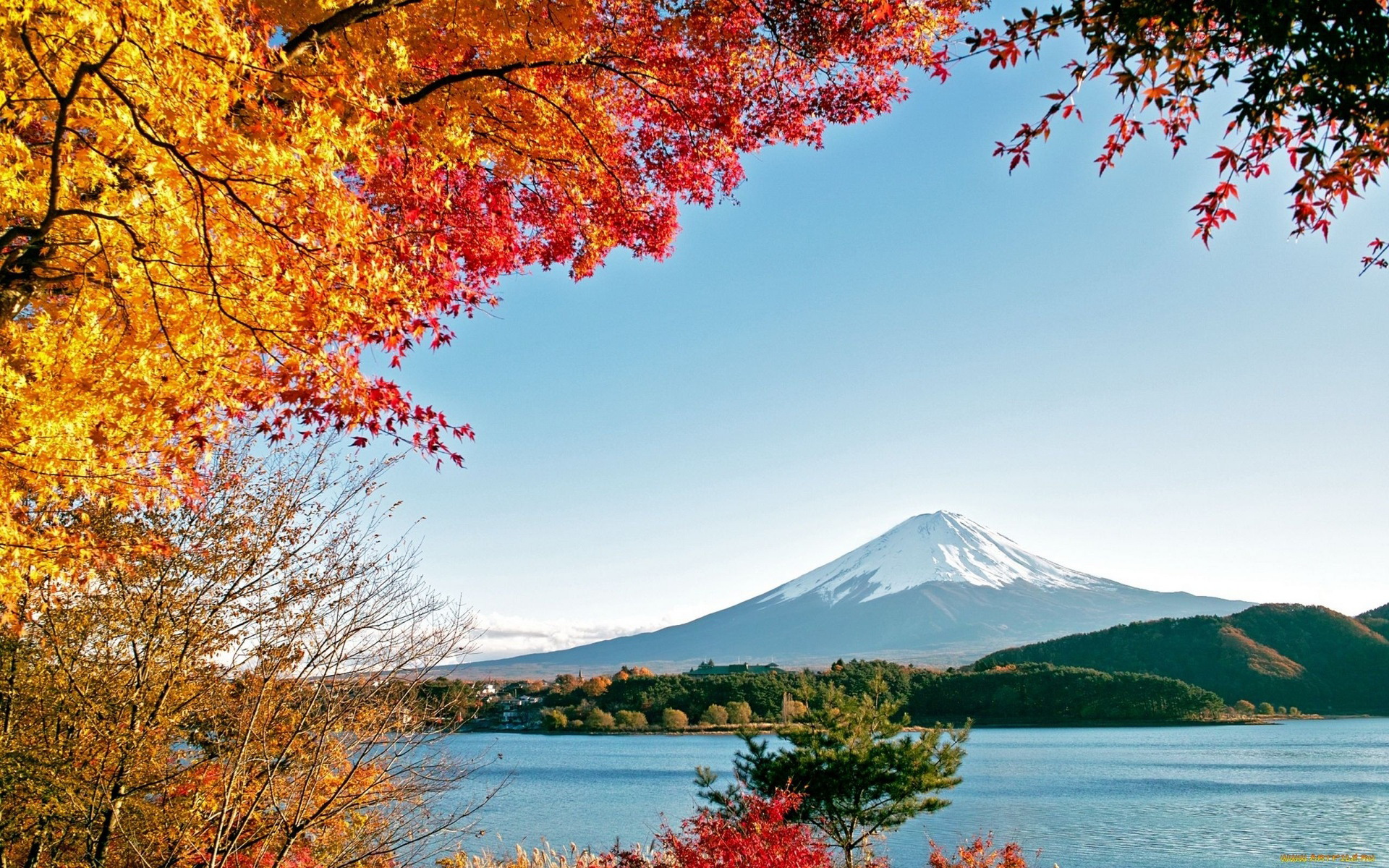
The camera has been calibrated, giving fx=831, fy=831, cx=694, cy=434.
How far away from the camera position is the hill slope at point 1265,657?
7112 cm

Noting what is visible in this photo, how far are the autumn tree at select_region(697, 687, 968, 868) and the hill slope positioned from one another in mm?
64592

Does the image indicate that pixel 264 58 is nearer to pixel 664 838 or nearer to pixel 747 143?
pixel 747 143

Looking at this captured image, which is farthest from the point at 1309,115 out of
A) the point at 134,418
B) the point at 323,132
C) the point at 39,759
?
the point at 39,759

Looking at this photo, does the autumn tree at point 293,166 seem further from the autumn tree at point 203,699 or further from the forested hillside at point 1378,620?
the forested hillside at point 1378,620

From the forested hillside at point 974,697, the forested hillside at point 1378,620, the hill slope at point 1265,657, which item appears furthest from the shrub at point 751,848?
the forested hillside at point 1378,620

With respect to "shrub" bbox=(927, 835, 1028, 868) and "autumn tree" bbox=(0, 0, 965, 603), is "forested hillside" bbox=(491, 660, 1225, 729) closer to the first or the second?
"shrub" bbox=(927, 835, 1028, 868)

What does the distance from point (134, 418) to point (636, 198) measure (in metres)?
3.38

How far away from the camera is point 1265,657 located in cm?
7288

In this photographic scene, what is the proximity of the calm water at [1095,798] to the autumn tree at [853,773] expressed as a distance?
3895 mm

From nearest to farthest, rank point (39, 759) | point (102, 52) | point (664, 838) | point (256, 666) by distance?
A: point (102, 52), point (39, 759), point (256, 666), point (664, 838)

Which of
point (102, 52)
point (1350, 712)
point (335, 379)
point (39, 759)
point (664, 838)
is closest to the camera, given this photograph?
point (102, 52)

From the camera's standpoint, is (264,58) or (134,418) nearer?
(264,58)

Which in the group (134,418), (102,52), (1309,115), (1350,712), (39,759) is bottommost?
(1350,712)

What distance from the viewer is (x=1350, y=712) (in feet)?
234
